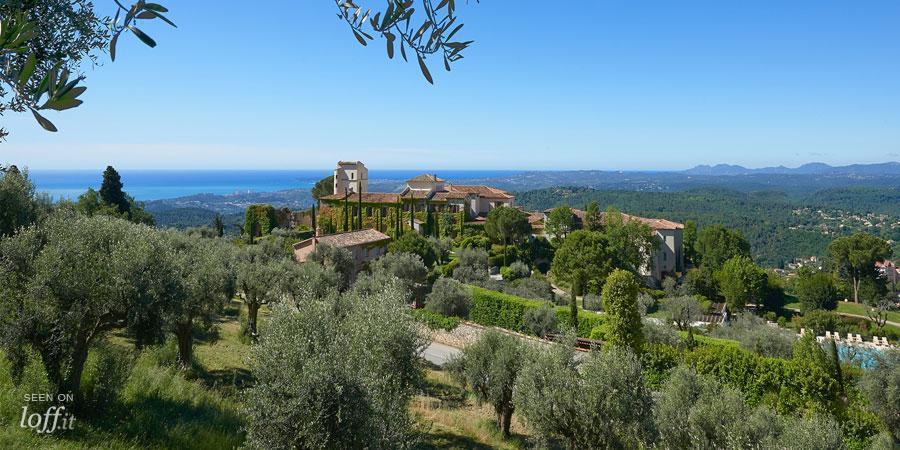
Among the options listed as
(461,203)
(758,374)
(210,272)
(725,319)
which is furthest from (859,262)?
(210,272)

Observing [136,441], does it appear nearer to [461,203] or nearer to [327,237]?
[327,237]

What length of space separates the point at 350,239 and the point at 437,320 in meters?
14.5

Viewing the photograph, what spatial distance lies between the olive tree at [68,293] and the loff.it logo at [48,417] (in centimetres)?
55

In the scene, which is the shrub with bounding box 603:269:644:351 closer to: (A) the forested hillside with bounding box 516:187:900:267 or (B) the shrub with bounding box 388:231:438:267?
(B) the shrub with bounding box 388:231:438:267

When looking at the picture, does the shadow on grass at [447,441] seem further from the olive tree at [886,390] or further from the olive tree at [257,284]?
the olive tree at [886,390]

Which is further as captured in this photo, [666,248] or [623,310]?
[666,248]

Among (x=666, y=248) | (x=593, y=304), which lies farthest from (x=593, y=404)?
(x=666, y=248)

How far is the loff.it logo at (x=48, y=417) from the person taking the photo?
9070 millimetres

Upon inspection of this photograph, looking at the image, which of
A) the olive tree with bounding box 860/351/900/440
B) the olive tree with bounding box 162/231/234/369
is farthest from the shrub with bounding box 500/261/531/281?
the olive tree with bounding box 162/231/234/369

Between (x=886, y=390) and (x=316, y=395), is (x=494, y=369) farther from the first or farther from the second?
(x=886, y=390)

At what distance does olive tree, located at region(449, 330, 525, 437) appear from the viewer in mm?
16406

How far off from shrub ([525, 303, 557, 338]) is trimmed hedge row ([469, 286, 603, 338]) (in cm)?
36

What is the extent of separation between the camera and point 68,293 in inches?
396

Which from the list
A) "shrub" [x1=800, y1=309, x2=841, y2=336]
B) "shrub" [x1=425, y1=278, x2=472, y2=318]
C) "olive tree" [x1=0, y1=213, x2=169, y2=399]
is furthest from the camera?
"shrub" [x1=800, y1=309, x2=841, y2=336]
